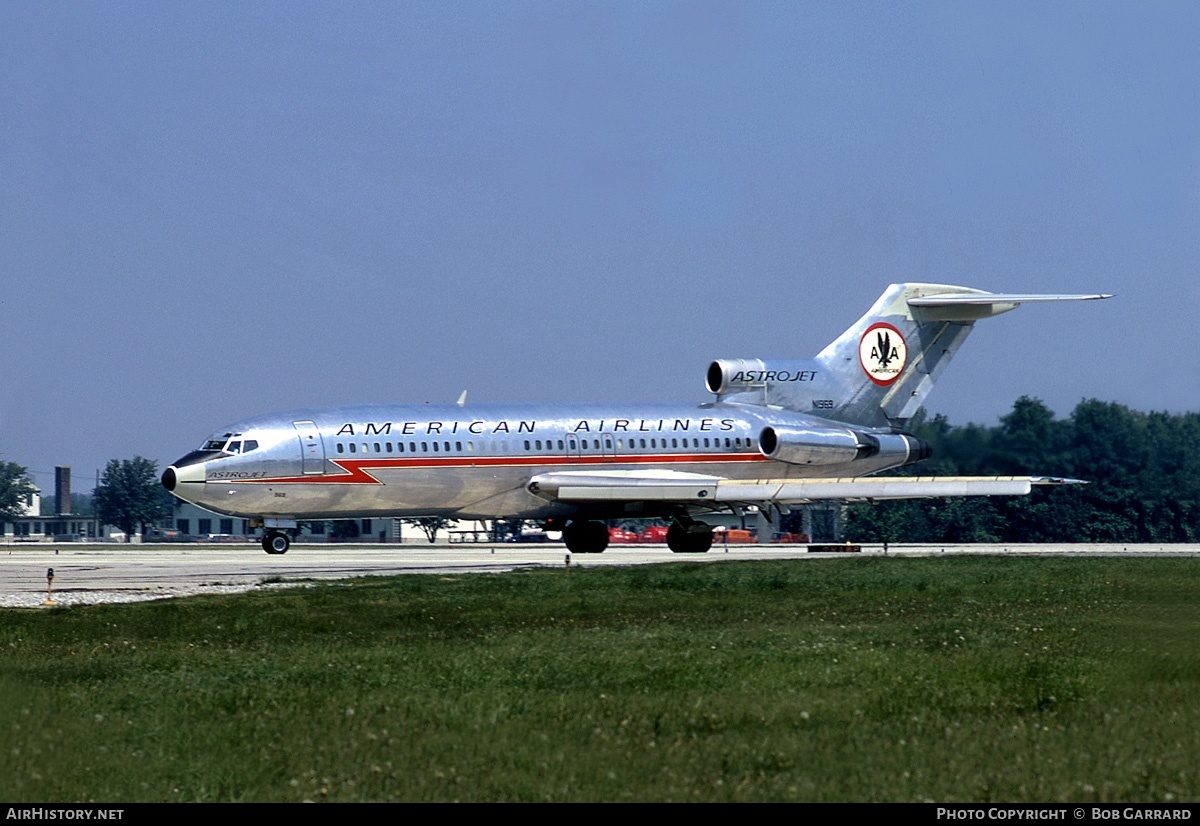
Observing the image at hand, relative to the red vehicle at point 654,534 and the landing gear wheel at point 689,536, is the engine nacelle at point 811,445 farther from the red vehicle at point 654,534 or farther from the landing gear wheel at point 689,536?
the red vehicle at point 654,534

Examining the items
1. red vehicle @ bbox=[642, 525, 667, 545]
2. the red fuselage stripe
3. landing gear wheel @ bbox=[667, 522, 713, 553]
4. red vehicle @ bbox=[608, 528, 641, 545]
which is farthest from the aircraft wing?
red vehicle @ bbox=[642, 525, 667, 545]

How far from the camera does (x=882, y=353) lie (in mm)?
52562

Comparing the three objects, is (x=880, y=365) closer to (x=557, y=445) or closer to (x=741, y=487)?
(x=741, y=487)

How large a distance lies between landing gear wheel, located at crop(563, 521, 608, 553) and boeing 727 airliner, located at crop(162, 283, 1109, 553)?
5 cm

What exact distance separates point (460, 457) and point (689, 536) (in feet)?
28.8

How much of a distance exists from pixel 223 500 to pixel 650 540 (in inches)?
2519

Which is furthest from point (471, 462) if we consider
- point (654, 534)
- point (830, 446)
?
point (654, 534)

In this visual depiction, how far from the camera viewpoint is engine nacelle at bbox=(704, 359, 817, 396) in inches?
1998

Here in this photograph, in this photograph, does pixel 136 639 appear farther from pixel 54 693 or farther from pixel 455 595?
pixel 455 595

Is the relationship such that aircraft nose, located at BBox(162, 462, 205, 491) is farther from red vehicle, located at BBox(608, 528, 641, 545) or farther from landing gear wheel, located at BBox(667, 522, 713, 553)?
red vehicle, located at BBox(608, 528, 641, 545)

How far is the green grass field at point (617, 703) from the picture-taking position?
10.6m

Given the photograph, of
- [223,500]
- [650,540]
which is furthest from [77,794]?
[650,540]

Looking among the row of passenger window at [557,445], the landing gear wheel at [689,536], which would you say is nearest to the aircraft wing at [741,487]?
the row of passenger window at [557,445]

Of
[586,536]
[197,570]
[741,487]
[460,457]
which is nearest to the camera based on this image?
[197,570]
